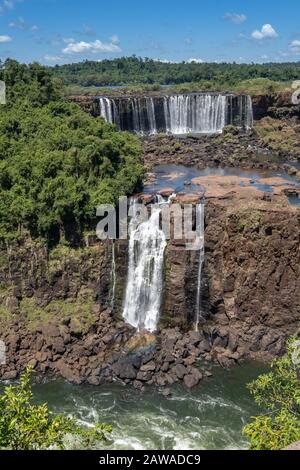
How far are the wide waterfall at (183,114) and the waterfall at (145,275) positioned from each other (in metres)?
32.0

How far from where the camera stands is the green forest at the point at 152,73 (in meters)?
103

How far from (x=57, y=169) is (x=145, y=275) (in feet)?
26.9

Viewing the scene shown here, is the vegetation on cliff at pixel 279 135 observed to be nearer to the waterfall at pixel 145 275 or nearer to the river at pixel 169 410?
the waterfall at pixel 145 275

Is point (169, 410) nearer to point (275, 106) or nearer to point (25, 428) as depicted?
point (25, 428)

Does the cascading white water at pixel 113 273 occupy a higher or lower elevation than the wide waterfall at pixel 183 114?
lower

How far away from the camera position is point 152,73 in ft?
412

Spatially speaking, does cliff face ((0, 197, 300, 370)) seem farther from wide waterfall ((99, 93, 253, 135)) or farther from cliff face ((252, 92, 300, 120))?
cliff face ((252, 92, 300, 120))

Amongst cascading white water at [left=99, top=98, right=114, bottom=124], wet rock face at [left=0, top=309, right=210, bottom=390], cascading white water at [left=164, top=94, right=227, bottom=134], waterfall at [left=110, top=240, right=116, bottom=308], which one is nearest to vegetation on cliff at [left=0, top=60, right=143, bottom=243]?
waterfall at [left=110, top=240, right=116, bottom=308]

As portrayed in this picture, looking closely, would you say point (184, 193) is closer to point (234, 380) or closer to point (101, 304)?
point (101, 304)

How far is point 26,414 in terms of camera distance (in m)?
12.2

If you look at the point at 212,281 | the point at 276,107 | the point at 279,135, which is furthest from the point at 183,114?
the point at 212,281

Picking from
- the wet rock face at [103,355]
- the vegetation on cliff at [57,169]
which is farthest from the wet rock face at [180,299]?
the vegetation on cliff at [57,169]
